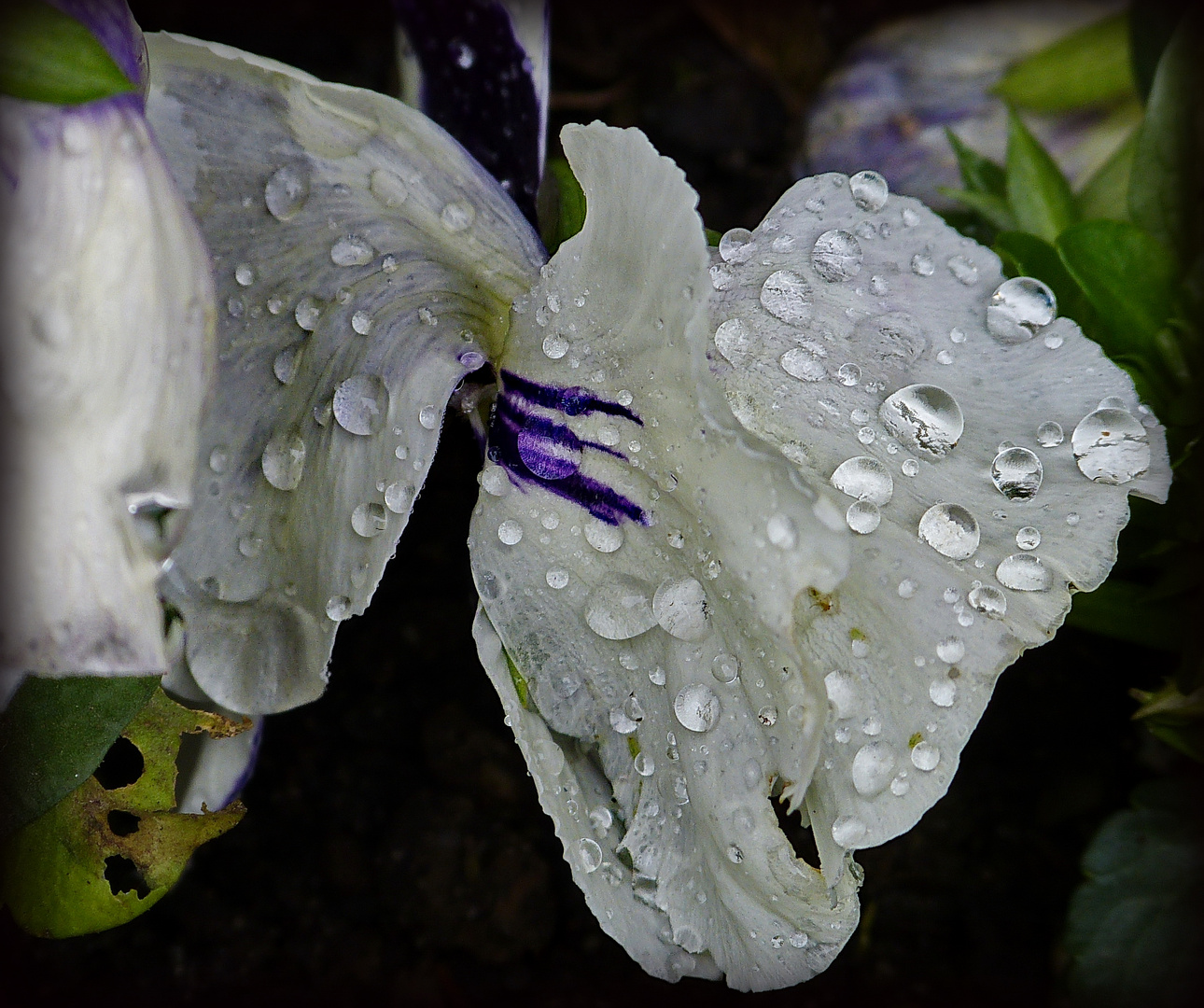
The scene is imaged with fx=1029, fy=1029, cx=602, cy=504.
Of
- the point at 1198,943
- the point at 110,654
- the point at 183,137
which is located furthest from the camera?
the point at 1198,943

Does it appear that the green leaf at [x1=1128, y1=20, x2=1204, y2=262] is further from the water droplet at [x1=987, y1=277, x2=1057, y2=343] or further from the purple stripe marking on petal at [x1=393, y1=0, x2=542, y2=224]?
the purple stripe marking on petal at [x1=393, y1=0, x2=542, y2=224]

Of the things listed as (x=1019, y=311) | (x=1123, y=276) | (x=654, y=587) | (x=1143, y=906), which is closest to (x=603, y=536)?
(x=654, y=587)

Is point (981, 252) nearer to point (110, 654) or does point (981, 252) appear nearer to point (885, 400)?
point (885, 400)

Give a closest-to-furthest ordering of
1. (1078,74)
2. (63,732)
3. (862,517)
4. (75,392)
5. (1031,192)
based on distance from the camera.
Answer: (75,392) < (862,517) < (63,732) < (1031,192) < (1078,74)

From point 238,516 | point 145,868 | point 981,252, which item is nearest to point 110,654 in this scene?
point 238,516

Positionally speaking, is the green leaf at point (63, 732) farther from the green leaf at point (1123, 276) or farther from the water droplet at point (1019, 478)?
the green leaf at point (1123, 276)

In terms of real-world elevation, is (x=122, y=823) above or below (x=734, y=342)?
below

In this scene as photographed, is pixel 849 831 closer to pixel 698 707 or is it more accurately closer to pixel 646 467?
pixel 698 707
